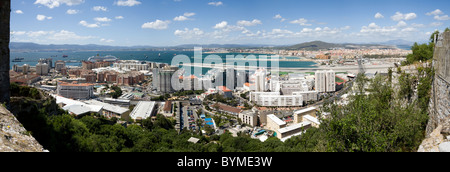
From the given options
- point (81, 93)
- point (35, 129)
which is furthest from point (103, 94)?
point (35, 129)

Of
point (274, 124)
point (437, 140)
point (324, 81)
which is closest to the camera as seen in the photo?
point (437, 140)

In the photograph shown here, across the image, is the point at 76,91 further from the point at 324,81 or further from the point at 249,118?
the point at 324,81

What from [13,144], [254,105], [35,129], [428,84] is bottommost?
[254,105]

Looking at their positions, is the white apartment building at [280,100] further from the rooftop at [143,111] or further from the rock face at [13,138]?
the rock face at [13,138]

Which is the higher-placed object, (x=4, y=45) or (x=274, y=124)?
(x=4, y=45)

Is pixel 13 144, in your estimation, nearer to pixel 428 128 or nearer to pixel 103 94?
pixel 428 128

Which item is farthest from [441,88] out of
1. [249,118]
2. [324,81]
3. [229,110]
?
[324,81]

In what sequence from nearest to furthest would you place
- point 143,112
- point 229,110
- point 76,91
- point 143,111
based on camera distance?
point 143,112 < point 143,111 < point 229,110 < point 76,91
